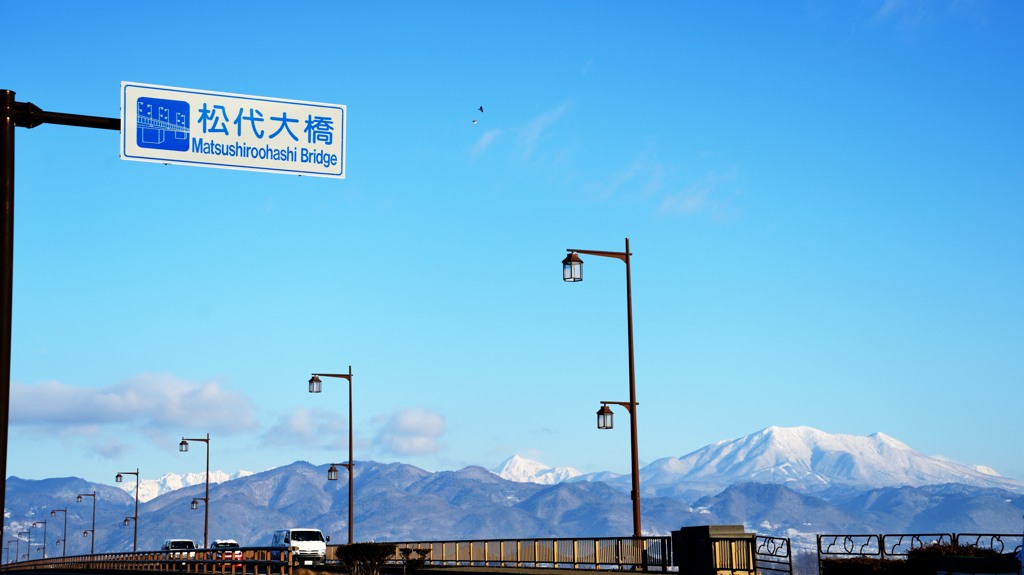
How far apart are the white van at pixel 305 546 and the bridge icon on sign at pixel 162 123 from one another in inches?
1764

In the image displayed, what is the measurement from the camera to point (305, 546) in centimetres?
5675

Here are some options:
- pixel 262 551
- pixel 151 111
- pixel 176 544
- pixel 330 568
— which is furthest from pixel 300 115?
pixel 176 544

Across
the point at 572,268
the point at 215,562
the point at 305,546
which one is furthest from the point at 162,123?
the point at 305,546

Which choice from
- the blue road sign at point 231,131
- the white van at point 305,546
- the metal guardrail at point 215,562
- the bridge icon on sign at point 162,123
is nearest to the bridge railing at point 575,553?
the metal guardrail at point 215,562

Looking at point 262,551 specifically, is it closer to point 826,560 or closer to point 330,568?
point 330,568

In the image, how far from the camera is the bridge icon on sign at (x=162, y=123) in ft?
34.0

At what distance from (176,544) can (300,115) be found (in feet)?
224

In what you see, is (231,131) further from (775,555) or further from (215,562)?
(215,562)

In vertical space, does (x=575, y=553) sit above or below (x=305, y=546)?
above

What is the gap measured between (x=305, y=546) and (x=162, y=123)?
1911 inches

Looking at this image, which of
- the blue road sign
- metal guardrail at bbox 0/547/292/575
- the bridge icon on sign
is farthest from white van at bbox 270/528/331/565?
the bridge icon on sign

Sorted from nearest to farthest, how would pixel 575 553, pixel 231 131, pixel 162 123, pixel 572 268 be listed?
1. pixel 162 123
2. pixel 231 131
3. pixel 572 268
4. pixel 575 553

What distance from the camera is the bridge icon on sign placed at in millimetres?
10359

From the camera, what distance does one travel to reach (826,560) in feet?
105
